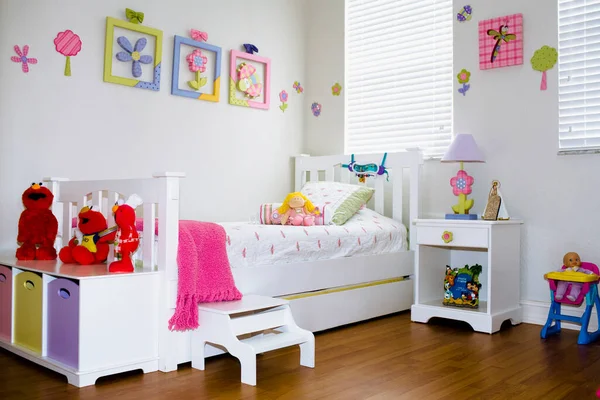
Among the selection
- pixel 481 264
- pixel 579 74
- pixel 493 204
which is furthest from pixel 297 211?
pixel 579 74

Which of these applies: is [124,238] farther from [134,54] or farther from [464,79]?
[464,79]

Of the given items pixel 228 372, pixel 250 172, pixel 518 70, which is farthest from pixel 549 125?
pixel 228 372

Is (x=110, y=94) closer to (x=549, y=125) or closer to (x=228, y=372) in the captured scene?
(x=228, y=372)

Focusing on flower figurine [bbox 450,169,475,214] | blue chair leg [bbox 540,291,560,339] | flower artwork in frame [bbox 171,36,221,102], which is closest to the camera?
blue chair leg [bbox 540,291,560,339]

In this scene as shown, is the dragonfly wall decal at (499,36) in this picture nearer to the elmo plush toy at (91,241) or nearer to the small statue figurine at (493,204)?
the small statue figurine at (493,204)

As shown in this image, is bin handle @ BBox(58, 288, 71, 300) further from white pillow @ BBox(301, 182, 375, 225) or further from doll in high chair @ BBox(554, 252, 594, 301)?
doll in high chair @ BBox(554, 252, 594, 301)

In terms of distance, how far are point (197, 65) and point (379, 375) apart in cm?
215

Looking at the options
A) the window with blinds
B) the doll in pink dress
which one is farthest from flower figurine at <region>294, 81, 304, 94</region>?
the window with blinds

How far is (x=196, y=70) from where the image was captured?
3.46 metres

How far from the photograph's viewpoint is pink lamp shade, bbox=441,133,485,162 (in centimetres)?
313

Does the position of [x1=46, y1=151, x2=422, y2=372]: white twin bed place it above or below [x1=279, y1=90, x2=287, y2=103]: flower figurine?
below

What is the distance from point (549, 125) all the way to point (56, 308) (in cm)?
257

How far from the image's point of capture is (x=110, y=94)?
122 inches

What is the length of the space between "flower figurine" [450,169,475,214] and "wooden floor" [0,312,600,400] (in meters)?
0.74
